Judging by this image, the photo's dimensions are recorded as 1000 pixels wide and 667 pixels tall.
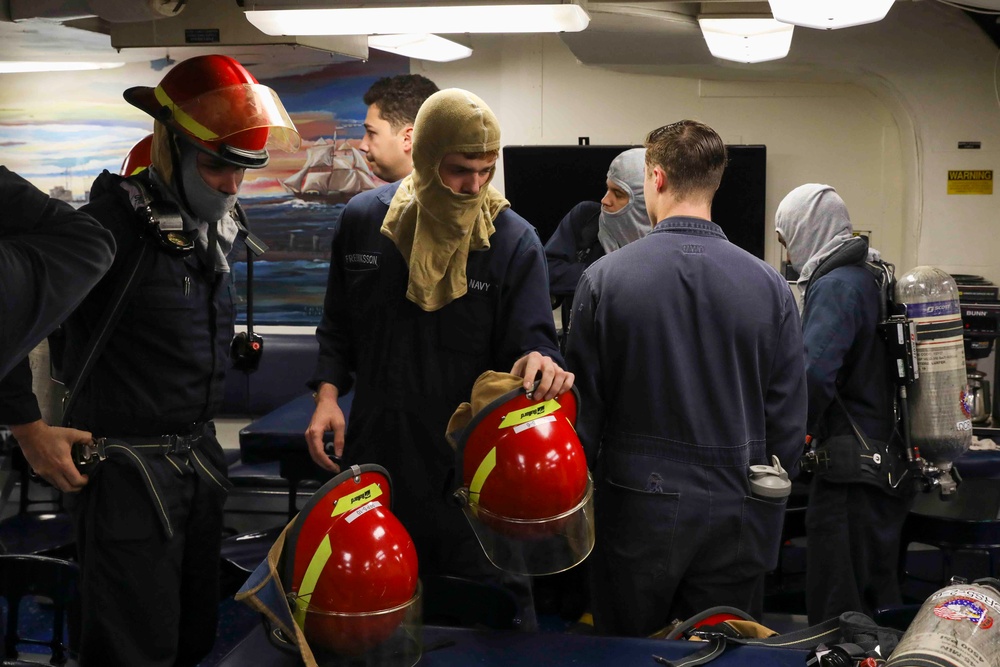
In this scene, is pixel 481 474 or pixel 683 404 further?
pixel 683 404

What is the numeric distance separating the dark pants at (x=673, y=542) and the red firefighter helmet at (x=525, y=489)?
596 millimetres

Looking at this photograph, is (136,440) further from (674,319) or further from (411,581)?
(674,319)

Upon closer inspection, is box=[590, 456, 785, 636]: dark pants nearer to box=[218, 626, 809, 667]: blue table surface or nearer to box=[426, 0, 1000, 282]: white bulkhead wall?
box=[218, 626, 809, 667]: blue table surface

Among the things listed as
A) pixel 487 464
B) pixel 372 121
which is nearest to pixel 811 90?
pixel 372 121

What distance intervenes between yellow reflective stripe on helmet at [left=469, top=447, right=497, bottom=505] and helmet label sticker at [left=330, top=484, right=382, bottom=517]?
240 millimetres

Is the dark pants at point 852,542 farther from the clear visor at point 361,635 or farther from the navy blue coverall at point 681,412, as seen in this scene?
the clear visor at point 361,635

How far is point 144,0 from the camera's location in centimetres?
264

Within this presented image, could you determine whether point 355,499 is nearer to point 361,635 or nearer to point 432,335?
point 361,635

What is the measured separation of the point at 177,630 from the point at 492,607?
2.99ft

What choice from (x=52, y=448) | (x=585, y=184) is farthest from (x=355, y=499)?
(x=585, y=184)

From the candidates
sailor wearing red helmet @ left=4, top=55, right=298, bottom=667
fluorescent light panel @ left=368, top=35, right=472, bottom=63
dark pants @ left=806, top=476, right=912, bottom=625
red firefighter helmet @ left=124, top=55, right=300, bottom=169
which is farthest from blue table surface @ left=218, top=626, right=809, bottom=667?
fluorescent light panel @ left=368, top=35, right=472, bottom=63

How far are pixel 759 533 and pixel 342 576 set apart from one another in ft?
4.46

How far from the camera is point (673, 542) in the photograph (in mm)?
2430

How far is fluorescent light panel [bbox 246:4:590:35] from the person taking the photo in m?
2.38
